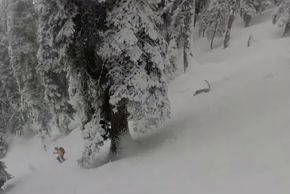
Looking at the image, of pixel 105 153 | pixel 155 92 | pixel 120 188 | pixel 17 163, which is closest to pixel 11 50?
pixel 17 163

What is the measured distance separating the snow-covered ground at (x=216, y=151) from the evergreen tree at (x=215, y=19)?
18505mm

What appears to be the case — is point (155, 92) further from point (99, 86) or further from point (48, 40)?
point (48, 40)

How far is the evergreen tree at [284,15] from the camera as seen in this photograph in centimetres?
3684

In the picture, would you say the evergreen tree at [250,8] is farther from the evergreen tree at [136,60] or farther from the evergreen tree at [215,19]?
the evergreen tree at [136,60]

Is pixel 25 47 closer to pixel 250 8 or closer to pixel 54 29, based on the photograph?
pixel 54 29

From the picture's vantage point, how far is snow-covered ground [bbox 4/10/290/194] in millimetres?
9742

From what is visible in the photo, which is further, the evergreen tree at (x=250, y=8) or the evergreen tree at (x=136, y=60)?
the evergreen tree at (x=250, y=8)

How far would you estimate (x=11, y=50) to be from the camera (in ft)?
99.7

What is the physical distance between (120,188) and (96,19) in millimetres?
5585

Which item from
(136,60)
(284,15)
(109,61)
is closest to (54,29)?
(109,61)

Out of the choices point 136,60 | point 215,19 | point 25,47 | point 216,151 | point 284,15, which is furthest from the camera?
point 215,19

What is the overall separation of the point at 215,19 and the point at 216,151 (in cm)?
3150

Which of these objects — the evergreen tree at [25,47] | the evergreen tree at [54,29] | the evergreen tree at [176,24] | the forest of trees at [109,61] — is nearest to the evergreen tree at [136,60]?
the forest of trees at [109,61]

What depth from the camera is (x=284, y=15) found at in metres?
37.4
